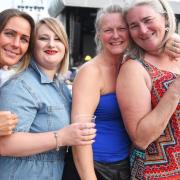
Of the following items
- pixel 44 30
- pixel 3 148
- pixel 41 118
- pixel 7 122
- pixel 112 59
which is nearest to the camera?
pixel 7 122

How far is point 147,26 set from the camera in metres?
1.94

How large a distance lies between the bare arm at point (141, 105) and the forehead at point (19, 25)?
63cm

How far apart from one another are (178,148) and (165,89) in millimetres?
347

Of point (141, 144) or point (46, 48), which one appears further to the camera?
point (46, 48)

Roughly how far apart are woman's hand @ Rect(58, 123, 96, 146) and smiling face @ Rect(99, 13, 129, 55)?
647 mm

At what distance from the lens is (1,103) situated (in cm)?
168

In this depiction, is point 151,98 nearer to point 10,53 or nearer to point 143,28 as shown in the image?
point 143,28

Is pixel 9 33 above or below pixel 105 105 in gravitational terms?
above

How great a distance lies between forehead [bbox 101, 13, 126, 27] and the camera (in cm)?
206

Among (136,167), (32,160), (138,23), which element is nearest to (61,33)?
(138,23)

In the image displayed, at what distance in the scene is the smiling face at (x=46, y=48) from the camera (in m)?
1.98

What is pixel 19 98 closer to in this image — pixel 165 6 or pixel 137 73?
pixel 137 73

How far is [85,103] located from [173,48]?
627mm

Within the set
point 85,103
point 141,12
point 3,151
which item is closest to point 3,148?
point 3,151
